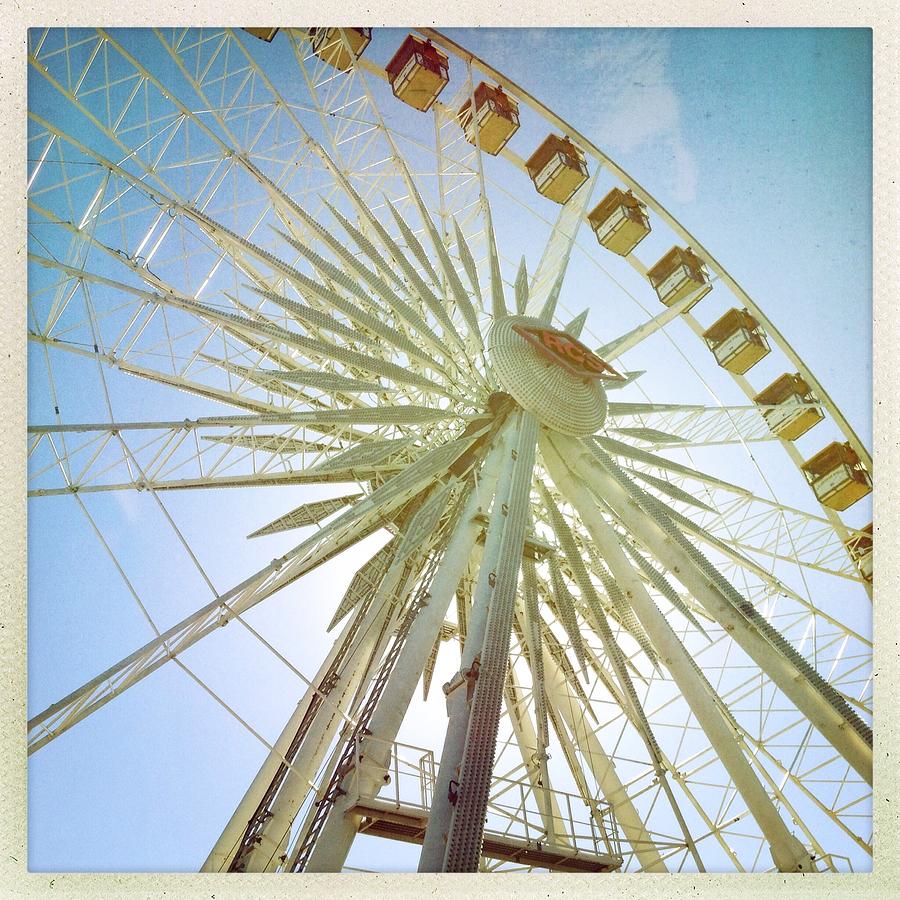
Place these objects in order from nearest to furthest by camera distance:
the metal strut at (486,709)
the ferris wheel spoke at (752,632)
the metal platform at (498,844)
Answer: the metal strut at (486,709)
the ferris wheel spoke at (752,632)
the metal platform at (498,844)

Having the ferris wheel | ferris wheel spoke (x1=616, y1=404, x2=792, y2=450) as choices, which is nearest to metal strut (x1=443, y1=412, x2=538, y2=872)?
the ferris wheel

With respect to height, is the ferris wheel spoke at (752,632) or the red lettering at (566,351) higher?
the red lettering at (566,351)

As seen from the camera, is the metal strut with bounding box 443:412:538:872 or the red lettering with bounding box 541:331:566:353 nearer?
the metal strut with bounding box 443:412:538:872

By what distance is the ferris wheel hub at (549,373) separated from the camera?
34.3ft

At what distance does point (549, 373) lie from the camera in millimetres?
10602

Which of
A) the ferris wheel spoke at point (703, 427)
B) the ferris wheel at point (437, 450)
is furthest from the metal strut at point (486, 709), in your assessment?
the ferris wheel spoke at point (703, 427)

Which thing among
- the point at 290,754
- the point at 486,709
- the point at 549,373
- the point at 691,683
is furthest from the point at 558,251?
the point at 486,709

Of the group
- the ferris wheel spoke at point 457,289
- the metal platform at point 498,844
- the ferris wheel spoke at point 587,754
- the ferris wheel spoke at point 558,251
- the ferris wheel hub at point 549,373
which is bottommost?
the metal platform at point 498,844

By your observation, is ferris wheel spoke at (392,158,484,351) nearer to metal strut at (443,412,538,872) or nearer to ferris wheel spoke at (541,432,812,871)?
ferris wheel spoke at (541,432,812,871)

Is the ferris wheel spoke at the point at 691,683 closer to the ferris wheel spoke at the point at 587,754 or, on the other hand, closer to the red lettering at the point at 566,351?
the red lettering at the point at 566,351

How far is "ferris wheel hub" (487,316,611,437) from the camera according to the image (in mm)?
10461

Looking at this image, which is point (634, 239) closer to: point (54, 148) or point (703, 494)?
point (703, 494)

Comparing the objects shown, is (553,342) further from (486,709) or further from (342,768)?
(342,768)

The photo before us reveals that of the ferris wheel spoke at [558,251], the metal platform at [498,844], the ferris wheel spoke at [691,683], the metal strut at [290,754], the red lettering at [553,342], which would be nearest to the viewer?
the ferris wheel spoke at [691,683]
